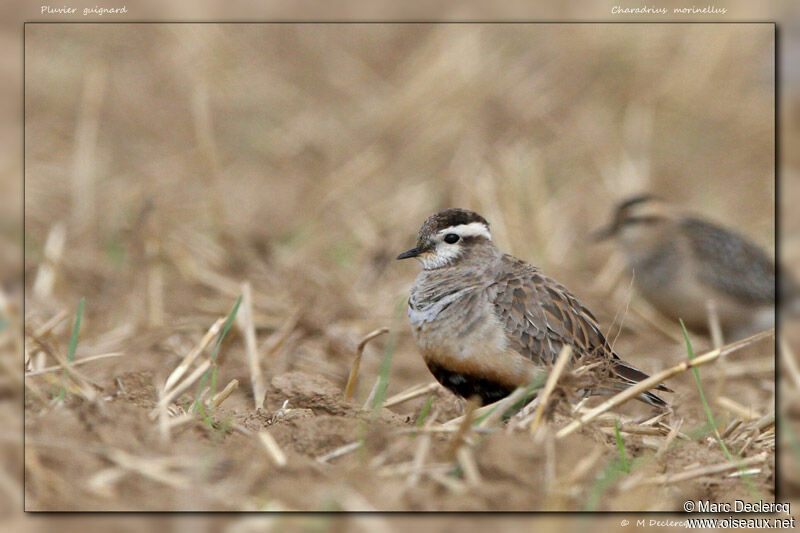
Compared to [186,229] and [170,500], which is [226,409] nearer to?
[170,500]

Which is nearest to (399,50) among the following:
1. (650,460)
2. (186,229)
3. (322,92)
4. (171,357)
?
(322,92)

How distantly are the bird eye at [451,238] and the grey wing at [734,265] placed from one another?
3.90 m

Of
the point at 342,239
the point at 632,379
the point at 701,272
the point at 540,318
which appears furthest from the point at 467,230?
the point at 701,272

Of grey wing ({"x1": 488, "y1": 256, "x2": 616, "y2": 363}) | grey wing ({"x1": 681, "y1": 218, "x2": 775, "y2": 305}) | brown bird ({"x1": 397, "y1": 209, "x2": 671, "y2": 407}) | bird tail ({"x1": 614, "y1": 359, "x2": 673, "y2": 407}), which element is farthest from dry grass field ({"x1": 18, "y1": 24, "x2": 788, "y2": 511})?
grey wing ({"x1": 681, "y1": 218, "x2": 775, "y2": 305})

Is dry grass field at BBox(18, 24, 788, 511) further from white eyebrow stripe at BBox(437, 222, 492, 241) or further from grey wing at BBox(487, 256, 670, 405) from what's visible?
white eyebrow stripe at BBox(437, 222, 492, 241)

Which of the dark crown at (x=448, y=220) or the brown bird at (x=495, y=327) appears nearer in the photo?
the brown bird at (x=495, y=327)

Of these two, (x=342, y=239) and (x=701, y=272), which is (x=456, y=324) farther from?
(x=701, y=272)

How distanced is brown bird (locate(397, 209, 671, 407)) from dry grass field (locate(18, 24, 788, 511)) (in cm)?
26

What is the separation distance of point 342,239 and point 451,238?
347 cm

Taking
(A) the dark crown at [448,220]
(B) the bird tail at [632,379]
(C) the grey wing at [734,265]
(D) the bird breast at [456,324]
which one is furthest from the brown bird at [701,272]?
(D) the bird breast at [456,324]

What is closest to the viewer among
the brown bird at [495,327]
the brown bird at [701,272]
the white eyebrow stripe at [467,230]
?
the brown bird at [495,327]

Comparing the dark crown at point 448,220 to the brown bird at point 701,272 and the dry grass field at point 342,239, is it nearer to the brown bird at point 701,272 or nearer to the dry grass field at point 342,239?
the dry grass field at point 342,239

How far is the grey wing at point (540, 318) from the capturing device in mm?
4902

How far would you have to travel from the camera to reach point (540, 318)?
4973 mm
